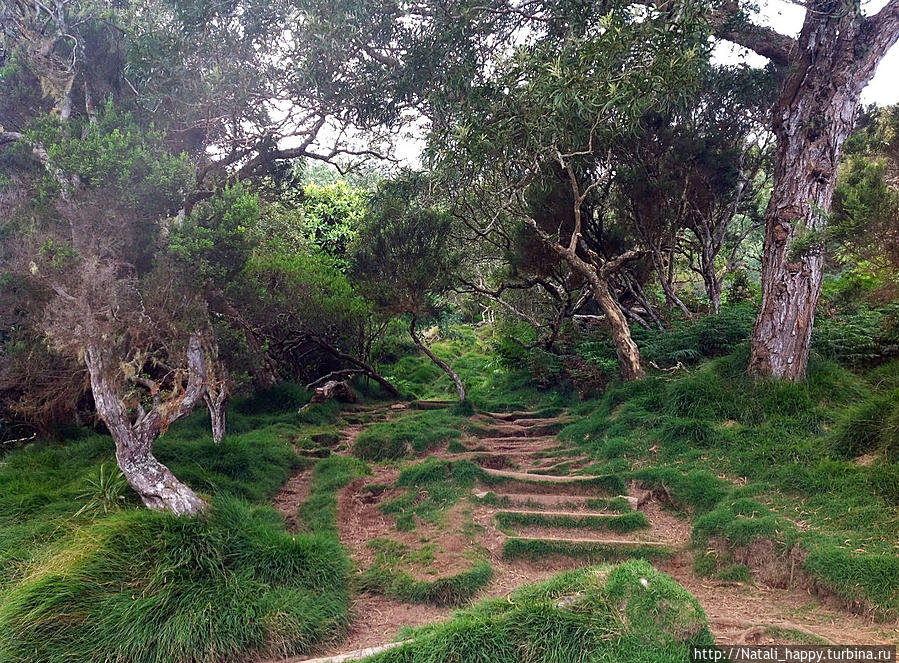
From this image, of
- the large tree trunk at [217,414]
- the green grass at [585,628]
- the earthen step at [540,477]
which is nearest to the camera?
the green grass at [585,628]

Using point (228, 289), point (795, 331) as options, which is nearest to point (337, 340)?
point (228, 289)

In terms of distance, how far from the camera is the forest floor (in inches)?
194

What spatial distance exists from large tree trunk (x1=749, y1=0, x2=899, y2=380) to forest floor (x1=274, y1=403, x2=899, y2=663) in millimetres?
3280

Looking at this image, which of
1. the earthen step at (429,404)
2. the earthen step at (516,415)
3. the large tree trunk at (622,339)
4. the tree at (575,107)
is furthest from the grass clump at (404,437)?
the tree at (575,107)

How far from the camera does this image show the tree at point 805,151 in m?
7.89

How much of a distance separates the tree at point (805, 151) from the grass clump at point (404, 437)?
5.77m

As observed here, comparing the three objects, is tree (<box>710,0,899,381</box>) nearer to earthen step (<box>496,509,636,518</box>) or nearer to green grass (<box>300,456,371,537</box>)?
earthen step (<box>496,509,636,518</box>)

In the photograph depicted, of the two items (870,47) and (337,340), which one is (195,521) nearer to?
(337,340)

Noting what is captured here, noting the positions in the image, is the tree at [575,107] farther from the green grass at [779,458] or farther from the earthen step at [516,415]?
the earthen step at [516,415]

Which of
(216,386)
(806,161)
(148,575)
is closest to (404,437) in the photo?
(216,386)

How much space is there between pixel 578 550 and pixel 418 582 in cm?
196

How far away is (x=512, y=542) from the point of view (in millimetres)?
6750

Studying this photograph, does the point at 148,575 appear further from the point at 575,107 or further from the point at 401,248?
the point at 401,248

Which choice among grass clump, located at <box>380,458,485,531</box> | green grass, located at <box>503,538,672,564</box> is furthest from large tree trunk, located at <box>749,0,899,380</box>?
grass clump, located at <box>380,458,485,531</box>
